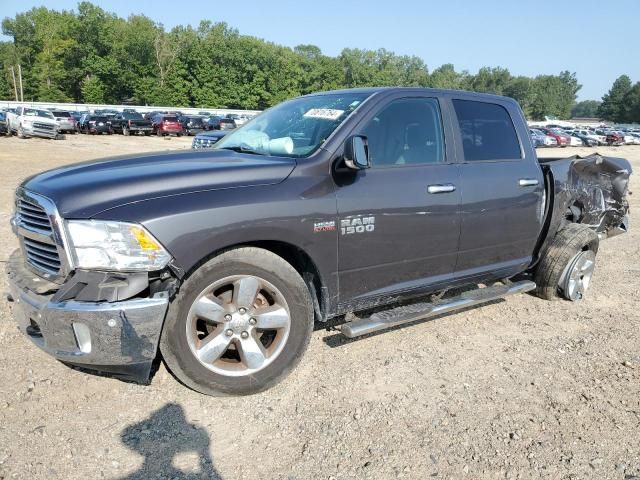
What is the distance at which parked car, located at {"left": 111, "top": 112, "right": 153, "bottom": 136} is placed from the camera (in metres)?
36.8

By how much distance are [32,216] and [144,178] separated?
712 mm

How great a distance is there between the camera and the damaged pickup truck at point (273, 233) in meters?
2.81

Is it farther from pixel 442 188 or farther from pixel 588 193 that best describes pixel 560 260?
pixel 442 188

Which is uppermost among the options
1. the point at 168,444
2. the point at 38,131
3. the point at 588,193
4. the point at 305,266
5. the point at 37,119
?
the point at 37,119

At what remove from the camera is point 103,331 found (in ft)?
9.04

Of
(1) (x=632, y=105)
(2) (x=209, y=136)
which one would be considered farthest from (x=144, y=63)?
(1) (x=632, y=105)

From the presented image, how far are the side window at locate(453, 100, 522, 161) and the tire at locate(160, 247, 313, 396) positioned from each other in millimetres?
1874

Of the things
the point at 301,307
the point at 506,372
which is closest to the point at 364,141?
the point at 301,307

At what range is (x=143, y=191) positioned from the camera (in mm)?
2916

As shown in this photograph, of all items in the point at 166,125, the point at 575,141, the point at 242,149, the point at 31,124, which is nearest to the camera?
the point at 242,149

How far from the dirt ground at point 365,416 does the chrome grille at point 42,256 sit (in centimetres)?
77

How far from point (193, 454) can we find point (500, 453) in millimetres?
1591

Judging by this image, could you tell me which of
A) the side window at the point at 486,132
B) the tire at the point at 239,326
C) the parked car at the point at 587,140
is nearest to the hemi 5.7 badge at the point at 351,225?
the tire at the point at 239,326

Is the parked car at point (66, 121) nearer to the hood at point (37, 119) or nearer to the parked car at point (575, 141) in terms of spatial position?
the hood at point (37, 119)
